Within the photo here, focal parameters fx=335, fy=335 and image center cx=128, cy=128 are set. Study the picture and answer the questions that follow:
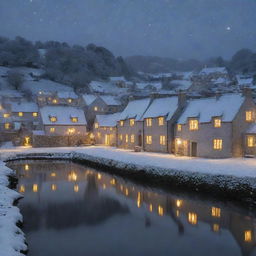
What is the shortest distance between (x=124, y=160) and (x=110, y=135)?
24831 mm

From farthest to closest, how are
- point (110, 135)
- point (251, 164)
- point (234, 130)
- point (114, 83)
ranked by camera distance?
point (114, 83), point (110, 135), point (234, 130), point (251, 164)

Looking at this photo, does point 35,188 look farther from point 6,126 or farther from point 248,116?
point 6,126

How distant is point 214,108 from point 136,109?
17729 millimetres

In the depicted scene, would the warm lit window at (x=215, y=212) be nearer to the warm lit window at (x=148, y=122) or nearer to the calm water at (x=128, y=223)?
the calm water at (x=128, y=223)

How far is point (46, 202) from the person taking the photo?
25578mm

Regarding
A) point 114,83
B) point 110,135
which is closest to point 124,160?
point 110,135

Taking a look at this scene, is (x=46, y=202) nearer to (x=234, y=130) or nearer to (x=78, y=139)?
(x=234, y=130)

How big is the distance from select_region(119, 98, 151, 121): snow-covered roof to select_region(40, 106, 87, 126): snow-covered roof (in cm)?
1331

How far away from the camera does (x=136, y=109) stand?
2133 inches

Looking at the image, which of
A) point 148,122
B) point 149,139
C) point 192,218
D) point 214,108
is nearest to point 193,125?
point 214,108

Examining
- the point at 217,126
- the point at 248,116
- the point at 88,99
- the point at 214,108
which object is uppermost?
the point at 88,99

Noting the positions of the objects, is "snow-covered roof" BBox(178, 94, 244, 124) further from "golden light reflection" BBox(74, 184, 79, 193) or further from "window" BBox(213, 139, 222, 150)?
"golden light reflection" BBox(74, 184, 79, 193)

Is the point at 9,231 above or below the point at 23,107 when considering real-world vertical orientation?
below

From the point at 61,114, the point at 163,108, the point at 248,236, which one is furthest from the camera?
the point at 61,114
